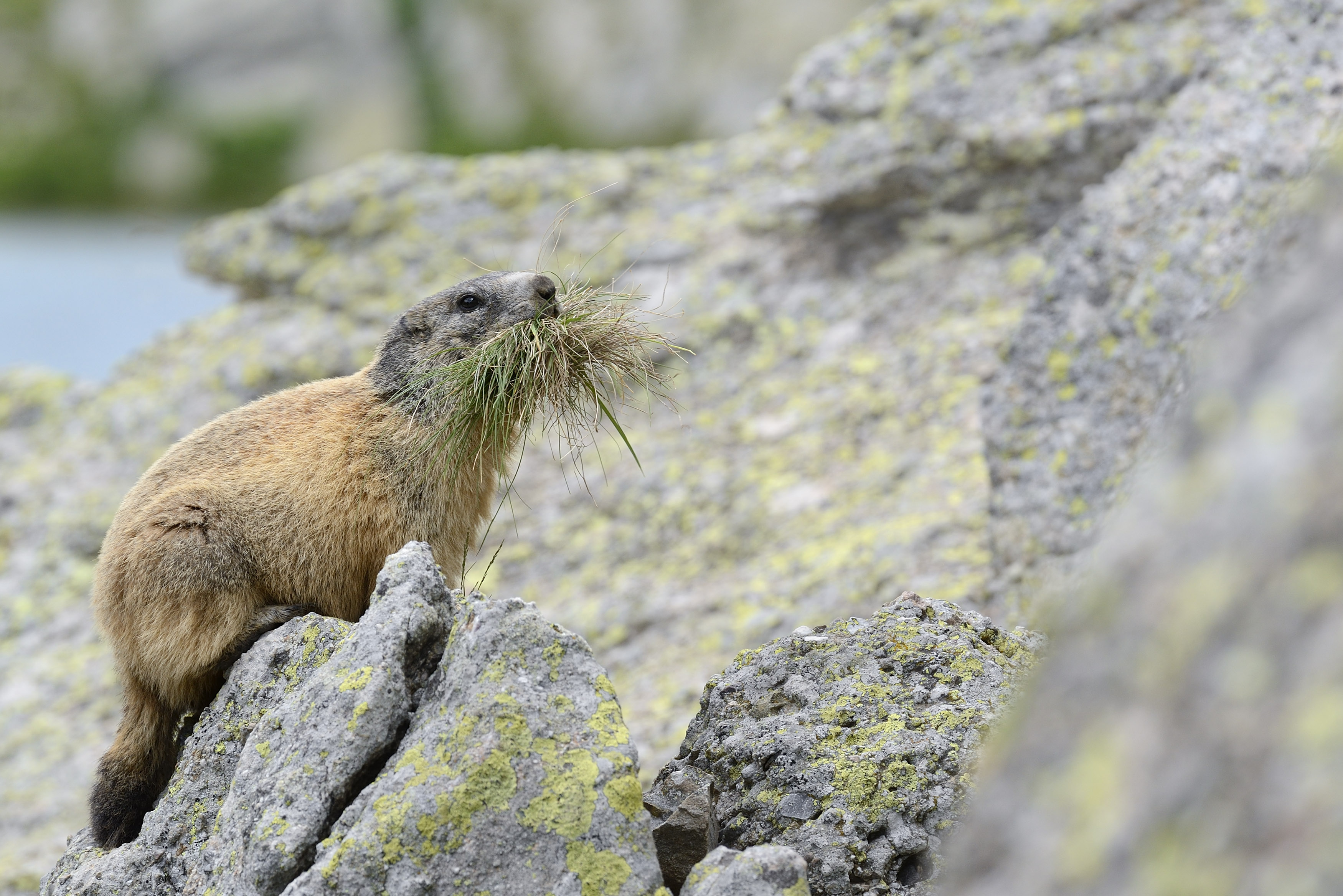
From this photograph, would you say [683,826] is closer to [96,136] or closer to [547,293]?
[547,293]

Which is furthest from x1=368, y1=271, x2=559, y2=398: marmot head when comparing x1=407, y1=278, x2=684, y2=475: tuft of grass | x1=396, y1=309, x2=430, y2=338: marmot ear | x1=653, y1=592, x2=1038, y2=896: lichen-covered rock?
x1=653, y1=592, x2=1038, y2=896: lichen-covered rock

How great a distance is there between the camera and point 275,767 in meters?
4.75

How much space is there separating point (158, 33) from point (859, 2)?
19505 mm

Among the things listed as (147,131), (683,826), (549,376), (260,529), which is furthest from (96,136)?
(683,826)

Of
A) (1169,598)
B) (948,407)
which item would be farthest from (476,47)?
(1169,598)

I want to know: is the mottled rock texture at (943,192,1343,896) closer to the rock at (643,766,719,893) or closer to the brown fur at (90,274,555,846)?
the rock at (643,766,719,893)

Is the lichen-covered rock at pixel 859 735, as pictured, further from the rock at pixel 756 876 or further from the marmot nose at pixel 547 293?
the marmot nose at pixel 547 293

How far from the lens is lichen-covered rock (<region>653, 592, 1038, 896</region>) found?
4.71 m

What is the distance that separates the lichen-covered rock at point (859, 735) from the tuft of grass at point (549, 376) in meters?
1.48

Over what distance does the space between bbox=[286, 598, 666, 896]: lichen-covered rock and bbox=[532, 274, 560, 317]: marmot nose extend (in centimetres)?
232

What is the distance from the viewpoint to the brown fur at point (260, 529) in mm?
6066

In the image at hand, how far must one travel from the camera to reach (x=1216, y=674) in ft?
6.72

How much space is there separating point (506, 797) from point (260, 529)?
2.58 meters

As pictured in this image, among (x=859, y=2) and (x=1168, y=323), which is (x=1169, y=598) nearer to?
(x=1168, y=323)
